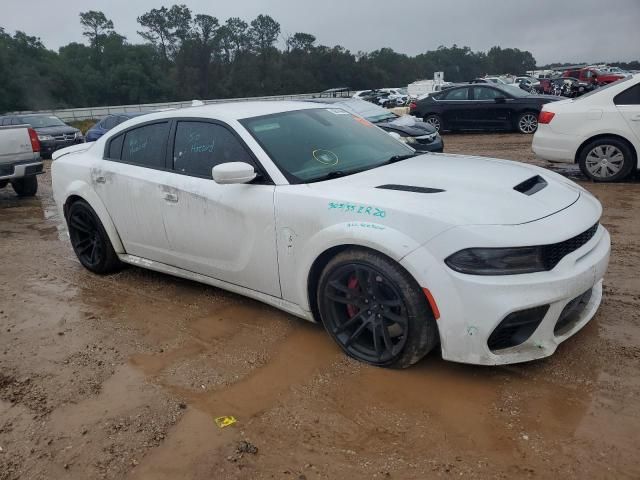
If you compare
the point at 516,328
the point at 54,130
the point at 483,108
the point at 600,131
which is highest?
the point at 600,131

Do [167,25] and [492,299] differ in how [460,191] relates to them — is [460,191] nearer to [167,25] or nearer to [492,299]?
[492,299]

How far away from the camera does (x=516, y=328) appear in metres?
2.88

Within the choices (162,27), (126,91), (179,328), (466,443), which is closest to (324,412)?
(466,443)

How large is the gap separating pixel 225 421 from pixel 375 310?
1.01 metres

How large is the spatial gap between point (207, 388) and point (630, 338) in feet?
8.48

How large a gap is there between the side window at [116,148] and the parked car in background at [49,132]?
14.8m

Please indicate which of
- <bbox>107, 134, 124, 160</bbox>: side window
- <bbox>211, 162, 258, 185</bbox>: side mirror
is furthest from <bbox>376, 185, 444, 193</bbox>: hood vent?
<bbox>107, 134, 124, 160</bbox>: side window

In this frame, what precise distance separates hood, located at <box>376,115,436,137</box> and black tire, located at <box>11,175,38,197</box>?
6722mm

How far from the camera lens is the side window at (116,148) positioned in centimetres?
476

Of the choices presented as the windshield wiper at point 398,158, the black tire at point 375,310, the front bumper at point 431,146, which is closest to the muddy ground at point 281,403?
the black tire at point 375,310

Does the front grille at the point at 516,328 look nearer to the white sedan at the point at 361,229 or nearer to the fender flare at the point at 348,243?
the white sedan at the point at 361,229

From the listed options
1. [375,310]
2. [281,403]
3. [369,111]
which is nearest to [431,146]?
[369,111]

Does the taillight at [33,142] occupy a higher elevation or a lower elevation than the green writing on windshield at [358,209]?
lower

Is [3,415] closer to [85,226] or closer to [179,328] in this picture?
[179,328]
